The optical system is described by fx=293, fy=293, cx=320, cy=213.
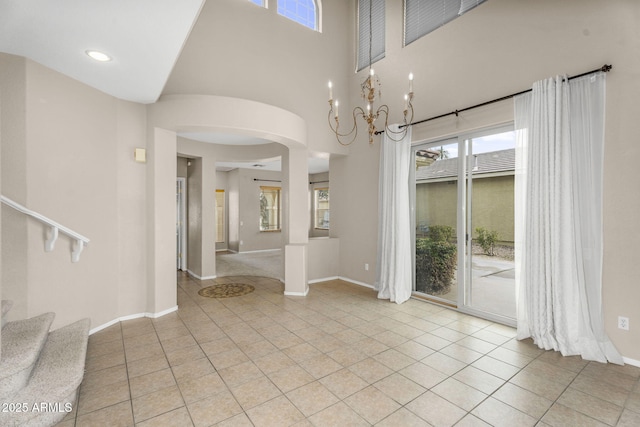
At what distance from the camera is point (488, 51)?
3576 mm

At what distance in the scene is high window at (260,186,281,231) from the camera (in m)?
9.80

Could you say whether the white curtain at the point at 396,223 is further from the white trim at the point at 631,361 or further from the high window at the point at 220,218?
the high window at the point at 220,218

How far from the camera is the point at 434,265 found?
4.47 meters

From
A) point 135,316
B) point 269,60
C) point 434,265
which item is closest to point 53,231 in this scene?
point 135,316

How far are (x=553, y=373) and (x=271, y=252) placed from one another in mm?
7884

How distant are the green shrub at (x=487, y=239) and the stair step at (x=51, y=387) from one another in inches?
168

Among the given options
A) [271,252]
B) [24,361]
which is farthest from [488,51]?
[271,252]

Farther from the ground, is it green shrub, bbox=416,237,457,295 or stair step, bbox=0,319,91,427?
green shrub, bbox=416,237,457,295

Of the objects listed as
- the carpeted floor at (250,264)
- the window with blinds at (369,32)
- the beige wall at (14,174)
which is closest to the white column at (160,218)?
the beige wall at (14,174)

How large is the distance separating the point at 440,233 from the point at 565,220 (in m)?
1.61

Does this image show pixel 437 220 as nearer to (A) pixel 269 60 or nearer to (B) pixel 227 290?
(B) pixel 227 290

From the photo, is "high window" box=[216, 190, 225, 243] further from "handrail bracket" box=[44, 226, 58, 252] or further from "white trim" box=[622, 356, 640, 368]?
"white trim" box=[622, 356, 640, 368]

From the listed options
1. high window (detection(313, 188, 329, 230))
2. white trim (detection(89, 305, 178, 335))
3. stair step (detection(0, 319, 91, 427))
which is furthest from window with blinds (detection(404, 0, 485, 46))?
high window (detection(313, 188, 329, 230))

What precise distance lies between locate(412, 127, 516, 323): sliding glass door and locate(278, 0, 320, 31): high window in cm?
326
